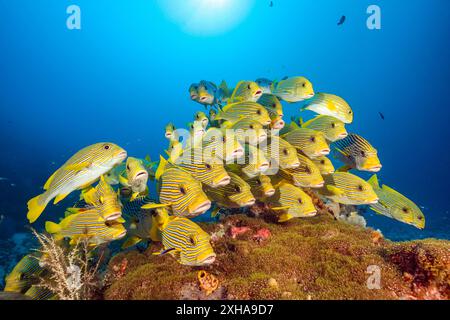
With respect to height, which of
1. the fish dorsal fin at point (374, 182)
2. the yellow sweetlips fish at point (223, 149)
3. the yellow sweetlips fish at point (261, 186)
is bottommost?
the fish dorsal fin at point (374, 182)

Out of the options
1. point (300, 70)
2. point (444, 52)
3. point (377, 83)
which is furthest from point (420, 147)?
point (300, 70)

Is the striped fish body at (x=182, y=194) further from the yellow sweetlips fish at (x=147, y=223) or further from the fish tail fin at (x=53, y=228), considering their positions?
the fish tail fin at (x=53, y=228)

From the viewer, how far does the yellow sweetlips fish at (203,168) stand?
3344 millimetres

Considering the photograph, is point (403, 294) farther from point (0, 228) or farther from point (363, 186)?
point (0, 228)

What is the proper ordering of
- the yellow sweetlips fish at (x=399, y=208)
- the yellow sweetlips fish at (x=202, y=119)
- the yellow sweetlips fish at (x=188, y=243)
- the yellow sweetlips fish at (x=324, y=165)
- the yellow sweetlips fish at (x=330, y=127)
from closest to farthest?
the yellow sweetlips fish at (x=188, y=243), the yellow sweetlips fish at (x=399, y=208), the yellow sweetlips fish at (x=324, y=165), the yellow sweetlips fish at (x=330, y=127), the yellow sweetlips fish at (x=202, y=119)

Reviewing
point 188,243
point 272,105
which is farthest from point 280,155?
point 188,243

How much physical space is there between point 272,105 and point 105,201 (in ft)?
11.9

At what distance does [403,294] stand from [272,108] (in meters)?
3.63

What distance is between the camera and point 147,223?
151 inches

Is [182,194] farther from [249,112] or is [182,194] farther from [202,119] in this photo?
[202,119]

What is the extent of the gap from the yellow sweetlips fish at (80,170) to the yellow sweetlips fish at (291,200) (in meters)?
2.55

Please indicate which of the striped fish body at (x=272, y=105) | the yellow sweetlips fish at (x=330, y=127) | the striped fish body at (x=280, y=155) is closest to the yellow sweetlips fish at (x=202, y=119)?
the striped fish body at (x=272, y=105)

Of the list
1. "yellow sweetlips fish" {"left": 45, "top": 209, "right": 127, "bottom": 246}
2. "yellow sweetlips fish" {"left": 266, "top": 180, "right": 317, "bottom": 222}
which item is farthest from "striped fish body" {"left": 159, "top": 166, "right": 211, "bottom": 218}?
"yellow sweetlips fish" {"left": 266, "top": 180, "right": 317, "bottom": 222}
